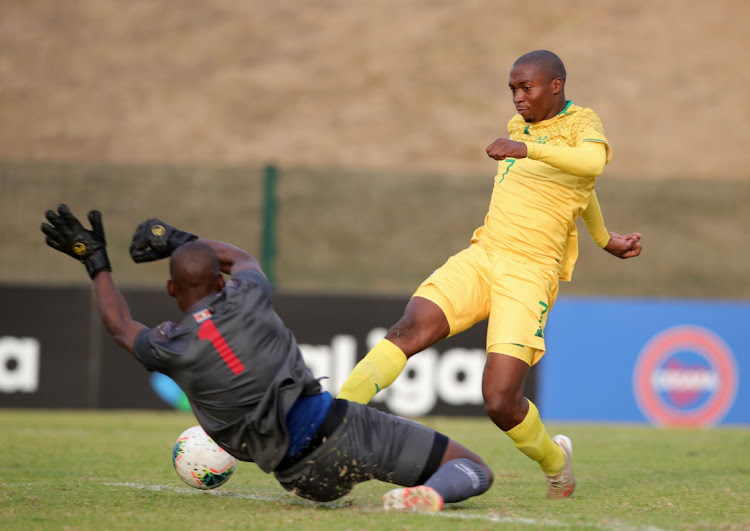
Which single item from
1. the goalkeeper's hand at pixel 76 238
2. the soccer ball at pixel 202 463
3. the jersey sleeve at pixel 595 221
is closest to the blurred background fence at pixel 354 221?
the jersey sleeve at pixel 595 221

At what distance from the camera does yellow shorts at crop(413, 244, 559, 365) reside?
570 centimetres

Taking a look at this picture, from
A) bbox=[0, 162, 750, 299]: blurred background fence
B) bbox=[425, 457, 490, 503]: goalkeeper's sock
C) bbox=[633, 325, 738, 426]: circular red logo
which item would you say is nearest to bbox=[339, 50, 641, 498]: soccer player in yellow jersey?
bbox=[425, 457, 490, 503]: goalkeeper's sock

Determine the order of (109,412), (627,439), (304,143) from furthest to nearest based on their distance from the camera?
1. (304,143)
2. (109,412)
3. (627,439)

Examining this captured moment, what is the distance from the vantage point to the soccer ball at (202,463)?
5457 mm

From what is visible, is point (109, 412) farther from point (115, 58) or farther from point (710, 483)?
point (115, 58)

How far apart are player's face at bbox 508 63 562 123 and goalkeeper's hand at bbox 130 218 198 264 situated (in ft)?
6.66

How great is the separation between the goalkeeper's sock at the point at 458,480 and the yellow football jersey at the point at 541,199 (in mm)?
1416

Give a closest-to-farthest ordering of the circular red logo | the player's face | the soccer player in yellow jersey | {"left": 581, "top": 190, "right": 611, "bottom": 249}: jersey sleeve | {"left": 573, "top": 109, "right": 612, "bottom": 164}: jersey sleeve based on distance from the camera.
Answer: the soccer player in yellow jersey, {"left": 573, "top": 109, "right": 612, "bottom": 164}: jersey sleeve, the player's face, {"left": 581, "top": 190, "right": 611, "bottom": 249}: jersey sleeve, the circular red logo

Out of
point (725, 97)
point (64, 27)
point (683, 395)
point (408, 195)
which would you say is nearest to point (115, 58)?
point (64, 27)

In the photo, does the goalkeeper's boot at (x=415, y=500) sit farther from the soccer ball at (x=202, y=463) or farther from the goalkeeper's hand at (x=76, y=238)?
the goalkeeper's hand at (x=76, y=238)

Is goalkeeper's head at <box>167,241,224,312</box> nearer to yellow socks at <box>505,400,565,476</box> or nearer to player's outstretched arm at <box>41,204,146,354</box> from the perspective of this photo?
Result: player's outstretched arm at <box>41,204,146,354</box>

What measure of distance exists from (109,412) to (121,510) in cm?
724

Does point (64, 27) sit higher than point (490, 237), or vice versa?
point (64, 27)

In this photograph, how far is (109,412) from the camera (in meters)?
11.9
